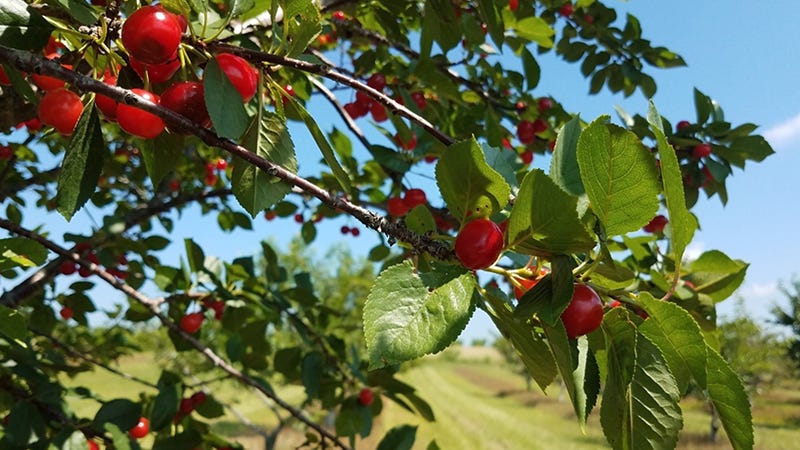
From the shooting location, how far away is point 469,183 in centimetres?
79

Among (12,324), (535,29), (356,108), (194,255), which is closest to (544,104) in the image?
(535,29)

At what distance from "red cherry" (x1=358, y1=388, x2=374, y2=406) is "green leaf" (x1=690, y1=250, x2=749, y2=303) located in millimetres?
1668

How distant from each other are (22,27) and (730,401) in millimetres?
1357

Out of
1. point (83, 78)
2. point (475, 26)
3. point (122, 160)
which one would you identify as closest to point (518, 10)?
point (475, 26)

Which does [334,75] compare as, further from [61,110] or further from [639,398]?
[639,398]

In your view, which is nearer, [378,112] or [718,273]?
[718,273]

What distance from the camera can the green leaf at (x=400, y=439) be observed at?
7.39ft

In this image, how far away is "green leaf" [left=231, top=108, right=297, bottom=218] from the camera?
36.8 inches

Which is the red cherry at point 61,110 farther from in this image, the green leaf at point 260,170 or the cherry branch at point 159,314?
the cherry branch at point 159,314

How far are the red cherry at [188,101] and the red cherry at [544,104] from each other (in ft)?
7.97

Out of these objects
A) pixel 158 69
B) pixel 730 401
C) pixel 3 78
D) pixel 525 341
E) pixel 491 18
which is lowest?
pixel 730 401

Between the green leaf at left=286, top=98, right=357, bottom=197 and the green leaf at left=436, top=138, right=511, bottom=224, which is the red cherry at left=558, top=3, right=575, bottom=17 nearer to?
the green leaf at left=286, top=98, right=357, bottom=197

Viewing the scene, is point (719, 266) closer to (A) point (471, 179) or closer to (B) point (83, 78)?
(A) point (471, 179)

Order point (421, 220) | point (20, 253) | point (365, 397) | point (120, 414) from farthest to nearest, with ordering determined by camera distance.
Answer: point (365, 397), point (120, 414), point (20, 253), point (421, 220)
